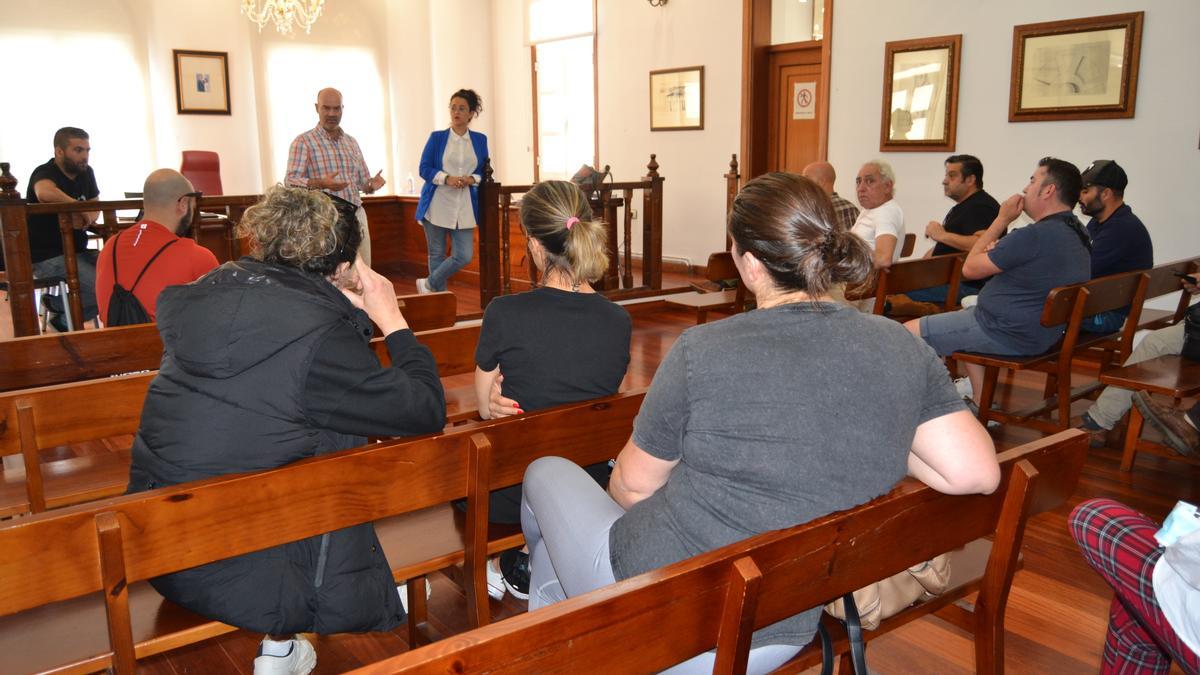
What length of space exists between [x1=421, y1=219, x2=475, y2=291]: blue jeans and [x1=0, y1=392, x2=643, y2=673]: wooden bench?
4.43 metres

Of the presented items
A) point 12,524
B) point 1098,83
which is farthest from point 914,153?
point 12,524

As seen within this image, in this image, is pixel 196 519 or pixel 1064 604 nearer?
pixel 196 519

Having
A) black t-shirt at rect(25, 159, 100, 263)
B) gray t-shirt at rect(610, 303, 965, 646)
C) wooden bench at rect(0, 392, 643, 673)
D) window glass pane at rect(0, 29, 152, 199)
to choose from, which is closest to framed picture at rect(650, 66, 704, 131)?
black t-shirt at rect(25, 159, 100, 263)

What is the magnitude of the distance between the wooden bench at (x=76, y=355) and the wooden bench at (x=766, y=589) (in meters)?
2.23

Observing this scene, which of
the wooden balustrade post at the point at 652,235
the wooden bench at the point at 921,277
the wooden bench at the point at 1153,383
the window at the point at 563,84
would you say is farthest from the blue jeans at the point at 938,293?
the window at the point at 563,84

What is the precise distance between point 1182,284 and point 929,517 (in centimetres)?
298

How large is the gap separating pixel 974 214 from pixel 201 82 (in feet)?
25.8

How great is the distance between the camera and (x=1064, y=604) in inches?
93.7

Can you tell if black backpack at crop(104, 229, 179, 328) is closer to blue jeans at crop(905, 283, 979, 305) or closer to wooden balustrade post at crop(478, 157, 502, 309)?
wooden balustrade post at crop(478, 157, 502, 309)

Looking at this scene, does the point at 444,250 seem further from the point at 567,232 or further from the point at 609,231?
the point at 567,232

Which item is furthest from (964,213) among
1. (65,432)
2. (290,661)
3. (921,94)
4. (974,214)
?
(65,432)

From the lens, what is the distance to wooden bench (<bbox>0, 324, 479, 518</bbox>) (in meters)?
1.95

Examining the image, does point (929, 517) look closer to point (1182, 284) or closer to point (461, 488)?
point (461, 488)

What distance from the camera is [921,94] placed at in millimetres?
6309
